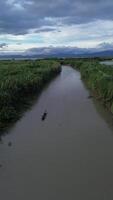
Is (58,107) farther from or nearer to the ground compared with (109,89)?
nearer to the ground

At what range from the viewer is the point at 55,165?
10.1 metres

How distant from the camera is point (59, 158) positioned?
10688 millimetres

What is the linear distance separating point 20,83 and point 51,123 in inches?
300

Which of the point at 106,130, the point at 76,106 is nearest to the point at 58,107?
the point at 76,106

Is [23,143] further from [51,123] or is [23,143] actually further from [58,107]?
[58,107]

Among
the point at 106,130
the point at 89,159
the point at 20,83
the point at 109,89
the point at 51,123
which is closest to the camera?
the point at 89,159

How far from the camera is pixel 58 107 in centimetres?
2048

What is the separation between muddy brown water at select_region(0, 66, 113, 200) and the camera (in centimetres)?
846

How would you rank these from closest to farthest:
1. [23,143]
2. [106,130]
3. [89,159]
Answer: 1. [89,159]
2. [23,143]
3. [106,130]

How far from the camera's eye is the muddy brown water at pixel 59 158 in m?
8.46

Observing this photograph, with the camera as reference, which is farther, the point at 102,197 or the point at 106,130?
the point at 106,130

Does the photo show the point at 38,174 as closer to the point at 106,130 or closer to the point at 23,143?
the point at 23,143

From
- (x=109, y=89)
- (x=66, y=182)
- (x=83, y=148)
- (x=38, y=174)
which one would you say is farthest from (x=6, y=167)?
(x=109, y=89)

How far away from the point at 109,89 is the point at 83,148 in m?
8.14
